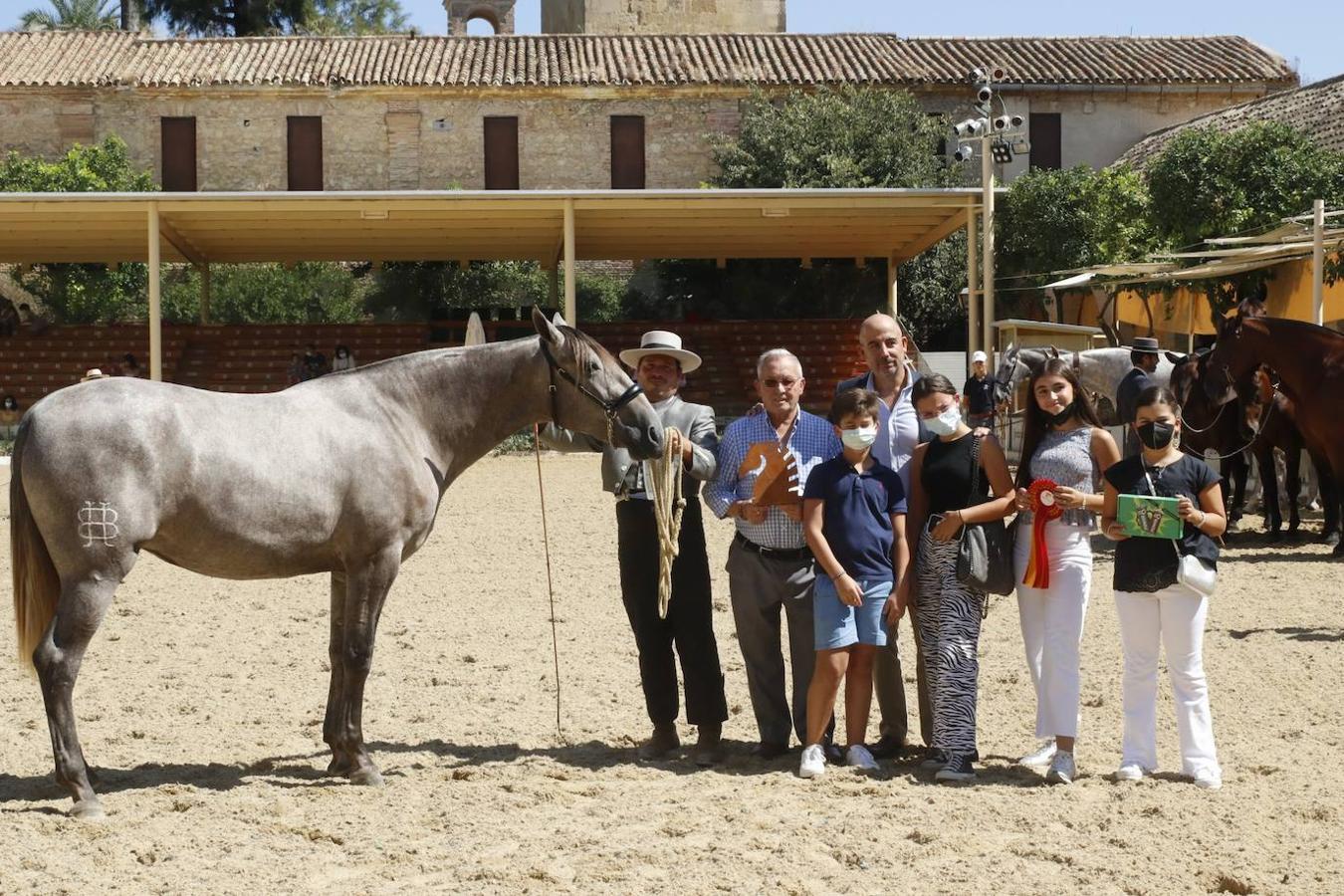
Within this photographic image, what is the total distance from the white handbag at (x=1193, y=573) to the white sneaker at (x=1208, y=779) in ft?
2.01

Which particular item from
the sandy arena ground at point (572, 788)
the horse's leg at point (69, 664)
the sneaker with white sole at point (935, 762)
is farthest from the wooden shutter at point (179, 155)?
the sneaker with white sole at point (935, 762)

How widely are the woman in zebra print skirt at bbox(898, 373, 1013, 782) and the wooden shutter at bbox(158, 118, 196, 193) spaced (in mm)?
33131

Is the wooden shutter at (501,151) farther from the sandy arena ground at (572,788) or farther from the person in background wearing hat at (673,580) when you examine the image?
the person in background wearing hat at (673,580)

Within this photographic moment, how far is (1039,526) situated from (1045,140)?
32.7 meters

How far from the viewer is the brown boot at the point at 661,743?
5.68m

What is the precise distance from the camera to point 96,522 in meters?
4.77

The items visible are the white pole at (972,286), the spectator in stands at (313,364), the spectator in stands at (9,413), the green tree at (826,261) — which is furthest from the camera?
the green tree at (826,261)

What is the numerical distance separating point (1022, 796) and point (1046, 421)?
4.48 feet

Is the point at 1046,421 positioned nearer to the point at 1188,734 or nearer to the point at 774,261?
the point at 1188,734

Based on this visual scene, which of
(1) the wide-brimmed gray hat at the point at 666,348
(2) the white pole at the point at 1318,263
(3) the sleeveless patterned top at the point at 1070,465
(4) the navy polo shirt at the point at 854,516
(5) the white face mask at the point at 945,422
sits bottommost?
(4) the navy polo shirt at the point at 854,516

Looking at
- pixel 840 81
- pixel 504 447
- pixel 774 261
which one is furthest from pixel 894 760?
pixel 840 81

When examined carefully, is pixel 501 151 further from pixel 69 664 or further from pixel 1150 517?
pixel 1150 517

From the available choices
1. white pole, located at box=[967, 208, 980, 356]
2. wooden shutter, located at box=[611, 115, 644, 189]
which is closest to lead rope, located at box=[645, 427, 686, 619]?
white pole, located at box=[967, 208, 980, 356]

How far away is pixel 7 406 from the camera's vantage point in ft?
83.3
